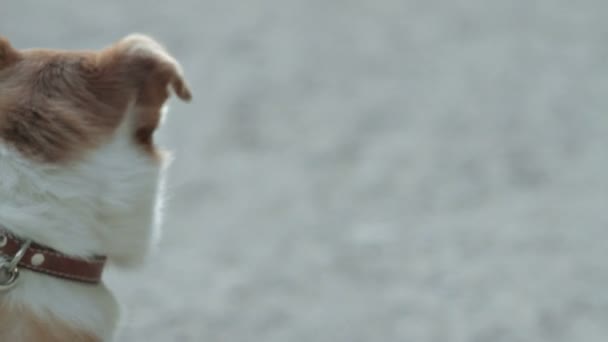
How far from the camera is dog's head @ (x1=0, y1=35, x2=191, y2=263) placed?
6.79 ft

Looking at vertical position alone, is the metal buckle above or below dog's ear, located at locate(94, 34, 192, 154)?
below

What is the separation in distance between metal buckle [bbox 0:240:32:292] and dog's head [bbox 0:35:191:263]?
2.4 inches

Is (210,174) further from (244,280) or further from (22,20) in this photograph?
(22,20)

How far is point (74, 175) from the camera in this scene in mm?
2111

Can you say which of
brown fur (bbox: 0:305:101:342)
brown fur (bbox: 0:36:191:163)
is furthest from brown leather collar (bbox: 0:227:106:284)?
brown fur (bbox: 0:36:191:163)

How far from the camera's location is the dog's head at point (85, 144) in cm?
207

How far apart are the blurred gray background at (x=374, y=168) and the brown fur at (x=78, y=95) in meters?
1.34

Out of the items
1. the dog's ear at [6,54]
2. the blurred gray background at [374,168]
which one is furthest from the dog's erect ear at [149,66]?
the blurred gray background at [374,168]

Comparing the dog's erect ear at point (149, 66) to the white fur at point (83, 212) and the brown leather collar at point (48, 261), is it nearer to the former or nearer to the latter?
the white fur at point (83, 212)

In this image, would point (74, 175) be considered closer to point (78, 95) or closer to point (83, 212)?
point (83, 212)

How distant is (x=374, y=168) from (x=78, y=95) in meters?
3.17

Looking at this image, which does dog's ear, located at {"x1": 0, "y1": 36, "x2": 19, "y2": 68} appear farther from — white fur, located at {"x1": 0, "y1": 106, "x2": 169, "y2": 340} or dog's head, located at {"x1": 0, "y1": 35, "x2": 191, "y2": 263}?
white fur, located at {"x1": 0, "y1": 106, "x2": 169, "y2": 340}

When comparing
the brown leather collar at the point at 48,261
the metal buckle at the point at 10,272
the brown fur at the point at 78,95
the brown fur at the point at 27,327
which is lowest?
the brown fur at the point at 27,327

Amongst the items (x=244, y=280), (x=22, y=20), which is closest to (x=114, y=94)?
(x=244, y=280)
